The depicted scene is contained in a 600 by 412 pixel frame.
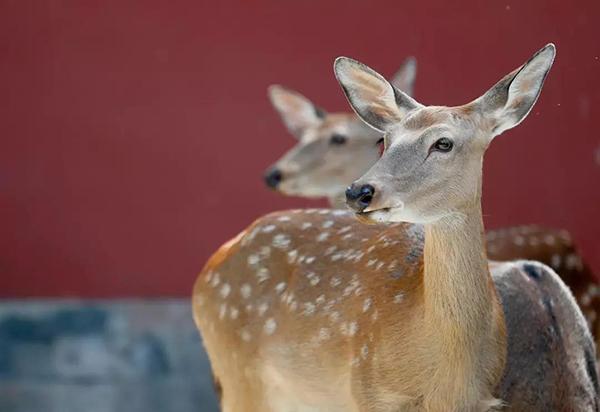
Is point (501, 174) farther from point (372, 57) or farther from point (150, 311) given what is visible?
point (150, 311)

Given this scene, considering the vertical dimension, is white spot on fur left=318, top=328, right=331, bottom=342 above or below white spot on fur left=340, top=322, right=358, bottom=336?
below

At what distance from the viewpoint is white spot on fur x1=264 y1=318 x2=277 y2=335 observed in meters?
4.38

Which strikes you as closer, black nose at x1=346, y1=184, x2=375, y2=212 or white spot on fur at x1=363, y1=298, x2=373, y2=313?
black nose at x1=346, y1=184, x2=375, y2=212

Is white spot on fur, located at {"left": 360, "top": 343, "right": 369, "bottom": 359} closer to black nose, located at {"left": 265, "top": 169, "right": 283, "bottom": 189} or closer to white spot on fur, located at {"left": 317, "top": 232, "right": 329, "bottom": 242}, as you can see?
white spot on fur, located at {"left": 317, "top": 232, "right": 329, "bottom": 242}

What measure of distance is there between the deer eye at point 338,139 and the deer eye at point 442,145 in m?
2.51

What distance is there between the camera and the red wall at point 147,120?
6.45 metres

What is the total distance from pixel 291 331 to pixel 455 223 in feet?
2.79

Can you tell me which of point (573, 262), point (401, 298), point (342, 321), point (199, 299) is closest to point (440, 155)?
point (401, 298)

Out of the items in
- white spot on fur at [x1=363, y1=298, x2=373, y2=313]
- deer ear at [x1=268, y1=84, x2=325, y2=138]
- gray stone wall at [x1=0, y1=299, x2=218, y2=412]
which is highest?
deer ear at [x1=268, y1=84, x2=325, y2=138]

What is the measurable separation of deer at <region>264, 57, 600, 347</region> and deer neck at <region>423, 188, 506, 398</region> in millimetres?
1680

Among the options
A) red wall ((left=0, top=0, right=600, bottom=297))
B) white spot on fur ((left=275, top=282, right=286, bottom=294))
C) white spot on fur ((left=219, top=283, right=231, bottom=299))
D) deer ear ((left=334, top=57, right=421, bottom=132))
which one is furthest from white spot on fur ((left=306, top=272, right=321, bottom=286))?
red wall ((left=0, top=0, right=600, bottom=297))

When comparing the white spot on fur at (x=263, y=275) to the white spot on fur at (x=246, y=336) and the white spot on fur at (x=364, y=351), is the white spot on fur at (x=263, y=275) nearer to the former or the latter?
the white spot on fur at (x=246, y=336)

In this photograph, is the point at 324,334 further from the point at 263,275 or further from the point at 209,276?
the point at 209,276

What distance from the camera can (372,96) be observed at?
3.94 m
